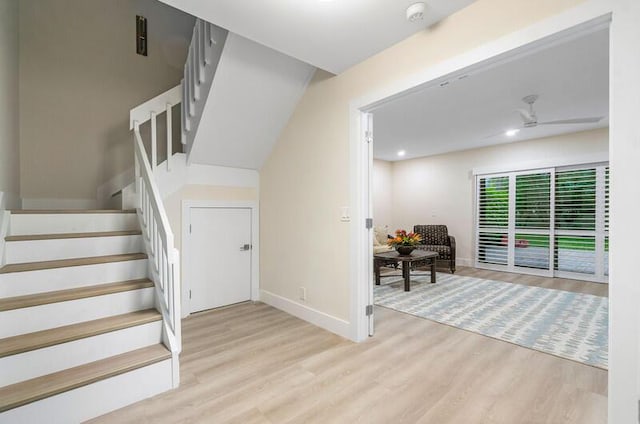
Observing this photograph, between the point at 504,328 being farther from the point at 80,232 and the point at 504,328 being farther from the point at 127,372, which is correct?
the point at 80,232

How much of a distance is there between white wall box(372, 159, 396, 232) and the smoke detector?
18.3 ft

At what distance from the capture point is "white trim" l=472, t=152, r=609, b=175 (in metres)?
4.97

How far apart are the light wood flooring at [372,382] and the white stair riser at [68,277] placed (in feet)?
2.76

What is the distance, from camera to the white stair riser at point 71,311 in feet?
6.03

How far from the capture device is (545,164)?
5.49m

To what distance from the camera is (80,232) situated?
2684 mm

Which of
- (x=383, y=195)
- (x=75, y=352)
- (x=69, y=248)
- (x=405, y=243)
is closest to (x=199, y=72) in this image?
(x=69, y=248)

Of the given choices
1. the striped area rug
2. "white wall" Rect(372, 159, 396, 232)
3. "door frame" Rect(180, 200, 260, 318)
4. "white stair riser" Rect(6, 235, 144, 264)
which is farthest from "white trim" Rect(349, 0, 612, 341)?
"white wall" Rect(372, 159, 396, 232)

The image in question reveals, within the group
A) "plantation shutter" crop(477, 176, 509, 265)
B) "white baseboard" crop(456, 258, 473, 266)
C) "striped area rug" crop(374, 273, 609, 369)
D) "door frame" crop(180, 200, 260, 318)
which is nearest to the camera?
"striped area rug" crop(374, 273, 609, 369)

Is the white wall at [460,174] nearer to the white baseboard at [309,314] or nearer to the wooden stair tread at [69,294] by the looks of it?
the white baseboard at [309,314]

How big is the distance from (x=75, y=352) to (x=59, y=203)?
2384 mm

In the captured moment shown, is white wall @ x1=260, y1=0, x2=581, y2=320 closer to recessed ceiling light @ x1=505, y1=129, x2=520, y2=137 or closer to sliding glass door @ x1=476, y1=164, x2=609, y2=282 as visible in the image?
recessed ceiling light @ x1=505, y1=129, x2=520, y2=137

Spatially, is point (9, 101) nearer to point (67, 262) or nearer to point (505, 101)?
point (67, 262)

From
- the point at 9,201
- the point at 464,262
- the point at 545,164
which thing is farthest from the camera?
the point at 464,262
